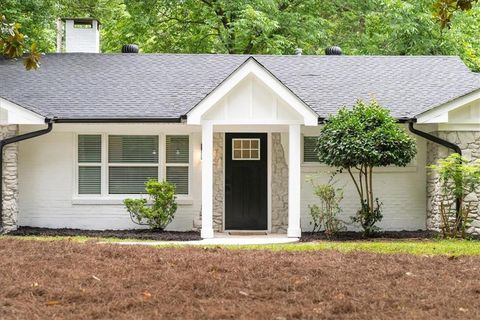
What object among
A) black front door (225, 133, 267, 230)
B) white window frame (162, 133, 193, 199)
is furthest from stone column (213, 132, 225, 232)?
white window frame (162, 133, 193, 199)

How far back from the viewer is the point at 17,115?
48.1 ft

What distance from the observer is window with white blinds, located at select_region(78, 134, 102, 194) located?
15.7 metres

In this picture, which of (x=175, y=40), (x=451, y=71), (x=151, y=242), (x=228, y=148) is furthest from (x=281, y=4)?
(x=151, y=242)

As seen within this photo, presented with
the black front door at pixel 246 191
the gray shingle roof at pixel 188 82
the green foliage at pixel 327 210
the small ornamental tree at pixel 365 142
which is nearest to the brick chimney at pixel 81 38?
the gray shingle roof at pixel 188 82

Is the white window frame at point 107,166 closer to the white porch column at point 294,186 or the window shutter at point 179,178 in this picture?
the window shutter at point 179,178

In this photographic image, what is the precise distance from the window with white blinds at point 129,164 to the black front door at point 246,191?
1607 mm

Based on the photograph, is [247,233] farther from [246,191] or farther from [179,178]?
[179,178]

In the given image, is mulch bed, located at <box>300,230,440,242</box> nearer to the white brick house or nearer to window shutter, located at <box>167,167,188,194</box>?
the white brick house

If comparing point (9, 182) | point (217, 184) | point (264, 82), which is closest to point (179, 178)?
point (217, 184)

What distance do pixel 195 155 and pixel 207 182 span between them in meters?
1.37

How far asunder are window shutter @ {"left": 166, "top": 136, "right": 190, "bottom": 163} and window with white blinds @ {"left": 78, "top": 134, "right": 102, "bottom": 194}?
1453 mm

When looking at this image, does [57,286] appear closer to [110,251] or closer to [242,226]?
[110,251]

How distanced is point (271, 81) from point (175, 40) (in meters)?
13.7

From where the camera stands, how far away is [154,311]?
6848 millimetres
